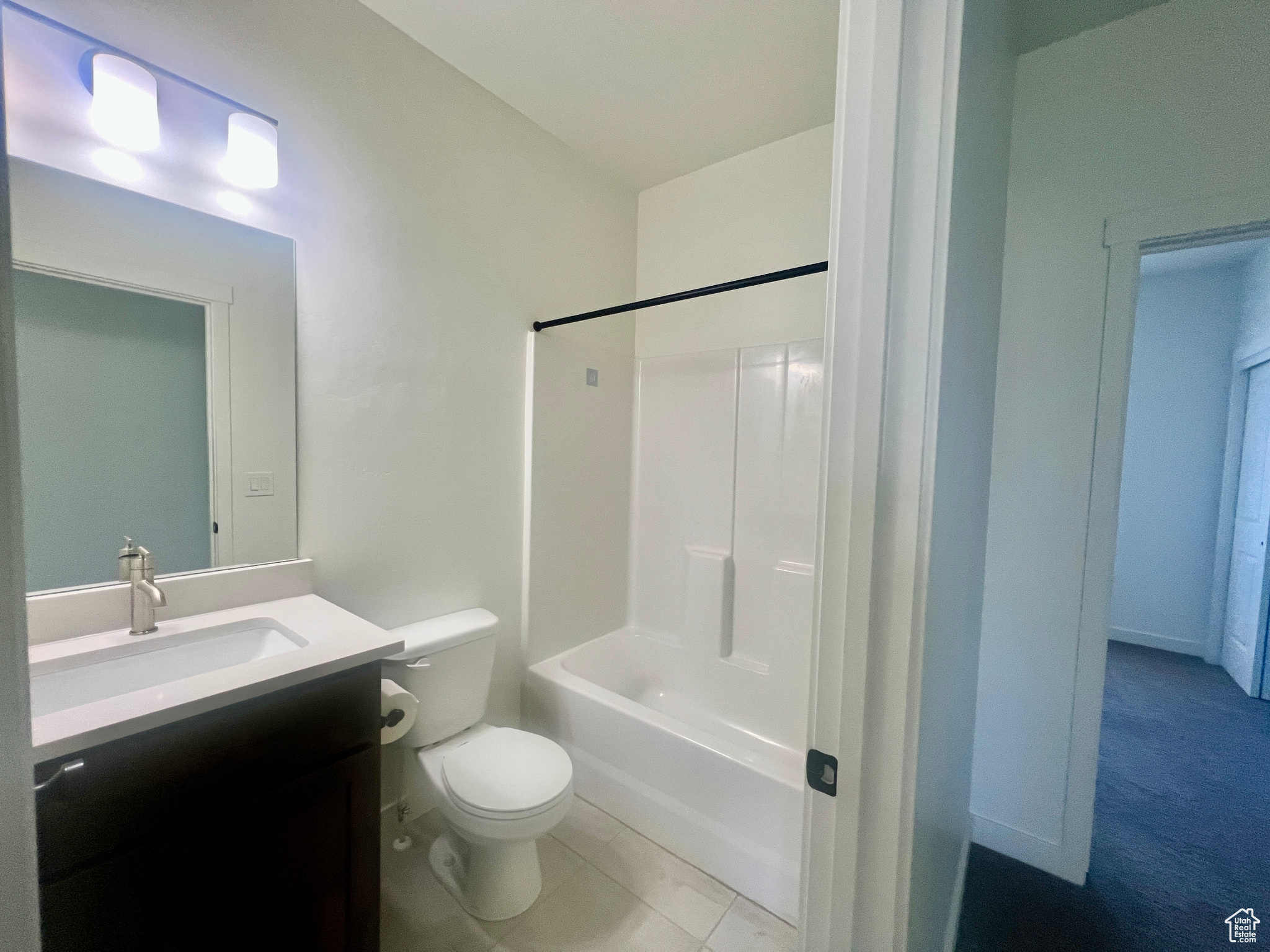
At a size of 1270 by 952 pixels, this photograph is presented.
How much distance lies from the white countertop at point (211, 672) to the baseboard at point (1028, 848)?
2018 millimetres

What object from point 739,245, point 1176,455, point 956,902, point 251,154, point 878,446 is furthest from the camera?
point 1176,455

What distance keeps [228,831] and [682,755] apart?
47.7 inches

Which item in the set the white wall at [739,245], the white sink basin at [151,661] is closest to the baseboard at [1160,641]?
the white wall at [739,245]

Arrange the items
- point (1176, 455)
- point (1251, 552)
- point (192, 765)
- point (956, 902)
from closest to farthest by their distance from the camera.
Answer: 1. point (192, 765)
2. point (956, 902)
3. point (1251, 552)
4. point (1176, 455)

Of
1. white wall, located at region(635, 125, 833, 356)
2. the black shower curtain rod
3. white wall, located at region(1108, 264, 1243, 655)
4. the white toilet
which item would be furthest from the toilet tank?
white wall, located at region(1108, 264, 1243, 655)

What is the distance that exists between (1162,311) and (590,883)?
445cm

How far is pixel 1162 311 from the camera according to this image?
11.1 feet

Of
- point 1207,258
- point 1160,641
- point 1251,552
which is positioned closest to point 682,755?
point 1251,552

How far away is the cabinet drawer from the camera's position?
848 millimetres

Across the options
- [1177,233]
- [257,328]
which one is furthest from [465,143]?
[1177,233]

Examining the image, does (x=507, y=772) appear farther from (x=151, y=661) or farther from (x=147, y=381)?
(x=147, y=381)

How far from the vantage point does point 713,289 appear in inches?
62.9

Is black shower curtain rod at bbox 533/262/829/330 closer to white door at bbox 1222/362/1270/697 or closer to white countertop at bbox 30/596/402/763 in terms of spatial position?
white countertop at bbox 30/596/402/763

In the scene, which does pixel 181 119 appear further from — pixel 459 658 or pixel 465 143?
pixel 459 658
